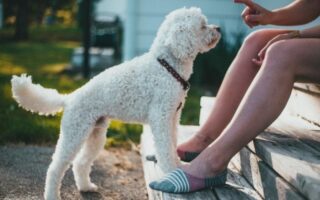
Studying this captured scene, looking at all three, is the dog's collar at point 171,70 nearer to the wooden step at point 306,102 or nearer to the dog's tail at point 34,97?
the dog's tail at point 34,97

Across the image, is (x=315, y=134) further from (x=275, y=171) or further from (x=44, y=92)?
(x=44, y=92)

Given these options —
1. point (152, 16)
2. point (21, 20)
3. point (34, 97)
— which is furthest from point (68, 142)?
point (21, 20)

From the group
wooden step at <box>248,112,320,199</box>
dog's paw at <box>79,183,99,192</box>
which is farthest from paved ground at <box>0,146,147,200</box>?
wooden step at <box>248,112,320,199</box>

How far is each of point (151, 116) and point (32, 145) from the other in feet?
6.79

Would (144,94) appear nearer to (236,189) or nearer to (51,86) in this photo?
(236,189)

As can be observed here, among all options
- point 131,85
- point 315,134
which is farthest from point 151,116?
point 315,134

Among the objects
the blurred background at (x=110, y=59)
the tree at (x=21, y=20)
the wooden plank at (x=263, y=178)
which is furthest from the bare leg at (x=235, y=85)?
the tree at (x=21, y=20)

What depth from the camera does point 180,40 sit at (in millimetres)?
2908

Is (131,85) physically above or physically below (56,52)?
above

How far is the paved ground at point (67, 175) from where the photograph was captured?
3422 mm

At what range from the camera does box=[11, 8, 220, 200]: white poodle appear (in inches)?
113

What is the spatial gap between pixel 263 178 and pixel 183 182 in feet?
1.25

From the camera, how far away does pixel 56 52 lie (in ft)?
51.6

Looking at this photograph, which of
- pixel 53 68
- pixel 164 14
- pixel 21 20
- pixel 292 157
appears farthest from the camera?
pixel 21 20
